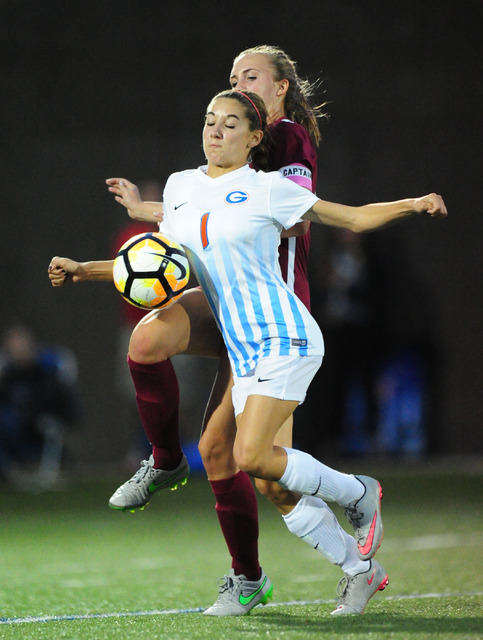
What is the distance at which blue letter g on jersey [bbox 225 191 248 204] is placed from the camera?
4121 millimetres

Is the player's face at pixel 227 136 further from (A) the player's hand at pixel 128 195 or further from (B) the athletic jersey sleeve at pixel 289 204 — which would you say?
(A) the player's hand at pixel 128 195

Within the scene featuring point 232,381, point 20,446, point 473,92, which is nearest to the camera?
point 232,381

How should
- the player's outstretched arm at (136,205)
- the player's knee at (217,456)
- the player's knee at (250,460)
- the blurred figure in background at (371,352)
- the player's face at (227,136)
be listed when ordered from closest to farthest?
the player's knee at (250,460), the player's face at (227,136), the player's knee at (217,456), the player's outstretched arm at (136,205), the blurred figure in background at (371,352)

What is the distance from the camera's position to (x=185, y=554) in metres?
6.61

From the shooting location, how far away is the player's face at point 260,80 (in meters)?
4.64

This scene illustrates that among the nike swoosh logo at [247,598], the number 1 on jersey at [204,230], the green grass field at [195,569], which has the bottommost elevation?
the green grass field at [195,569]

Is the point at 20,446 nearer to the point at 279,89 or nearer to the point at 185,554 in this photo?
the point at 185,554

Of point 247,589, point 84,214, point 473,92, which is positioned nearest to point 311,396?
point 84,214

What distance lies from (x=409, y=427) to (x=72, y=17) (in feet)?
19.4

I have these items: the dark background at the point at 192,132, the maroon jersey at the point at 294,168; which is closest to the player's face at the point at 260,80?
the maroon jersey at the point at 294,168

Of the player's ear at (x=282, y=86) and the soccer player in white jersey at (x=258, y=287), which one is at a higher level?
the player's ear at (x=282, y=86)

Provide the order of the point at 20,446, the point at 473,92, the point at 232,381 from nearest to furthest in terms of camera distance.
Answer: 1. the point at 232,381
2. the point at 20,446
3. the point at 473,92

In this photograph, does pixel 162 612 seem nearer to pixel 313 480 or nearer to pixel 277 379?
pixel 313 480

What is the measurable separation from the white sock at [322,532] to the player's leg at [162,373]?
0.56 meters
